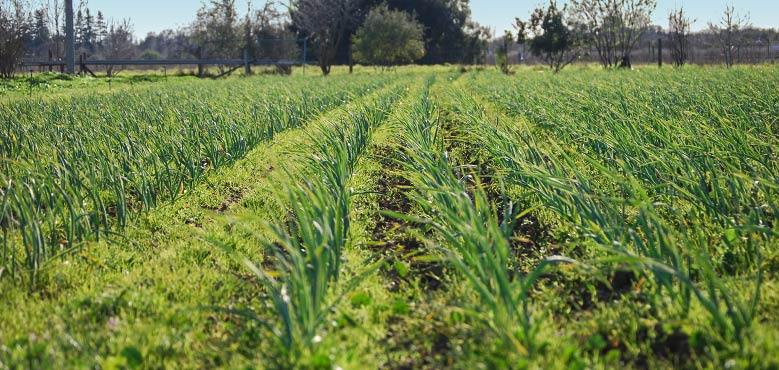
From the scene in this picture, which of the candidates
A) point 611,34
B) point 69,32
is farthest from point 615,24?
point 69,32

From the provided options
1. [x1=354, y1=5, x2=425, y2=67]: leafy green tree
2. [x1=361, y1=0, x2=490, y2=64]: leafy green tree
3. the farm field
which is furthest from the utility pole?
[x1=361, y1=0, x2=490, y2=64]: leafy green tree

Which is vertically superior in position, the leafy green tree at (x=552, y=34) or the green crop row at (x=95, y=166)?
the leafy green tree at (x=552, y=34)

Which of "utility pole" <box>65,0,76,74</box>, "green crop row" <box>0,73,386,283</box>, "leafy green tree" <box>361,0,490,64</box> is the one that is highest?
"leafy green tree" <box>361,0,490,64</box>

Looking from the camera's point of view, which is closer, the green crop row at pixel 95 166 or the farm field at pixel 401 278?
the farm field at pixel 401 278

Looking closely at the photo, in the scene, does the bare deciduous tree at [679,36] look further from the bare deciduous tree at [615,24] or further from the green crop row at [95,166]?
the green crop row at [95,166]

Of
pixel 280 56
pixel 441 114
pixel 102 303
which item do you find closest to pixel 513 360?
pixel 102 303

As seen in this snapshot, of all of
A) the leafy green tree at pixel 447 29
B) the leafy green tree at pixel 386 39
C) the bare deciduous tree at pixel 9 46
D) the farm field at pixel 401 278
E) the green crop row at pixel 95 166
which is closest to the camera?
the farm field at pixel 401 278

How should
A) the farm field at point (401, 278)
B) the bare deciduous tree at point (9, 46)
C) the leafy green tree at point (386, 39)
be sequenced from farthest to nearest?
1. the leafy green tree at point (386, 39)
2. the bare deciduous tree at point (9, 46)
3. the farm field at point (401, 278)

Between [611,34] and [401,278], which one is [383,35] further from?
[401,278]

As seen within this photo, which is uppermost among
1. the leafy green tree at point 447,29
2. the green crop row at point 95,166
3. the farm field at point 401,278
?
the leafy green tree at point 447,29

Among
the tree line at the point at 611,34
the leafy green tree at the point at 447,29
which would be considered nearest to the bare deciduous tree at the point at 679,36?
the tree line at the point at 611,34

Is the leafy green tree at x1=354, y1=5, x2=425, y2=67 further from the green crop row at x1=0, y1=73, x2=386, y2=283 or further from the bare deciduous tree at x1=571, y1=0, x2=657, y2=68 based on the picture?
the green crop row at x1=0, y1=73, x2=386, y2=283

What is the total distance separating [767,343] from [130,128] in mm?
5307

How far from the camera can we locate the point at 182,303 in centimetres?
245
